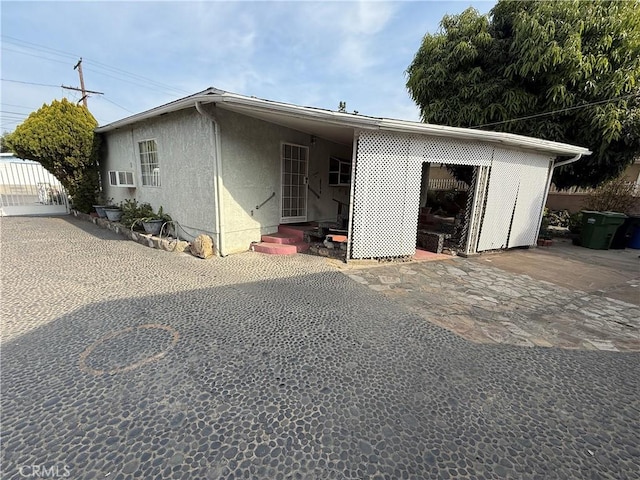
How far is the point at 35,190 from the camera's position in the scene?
38.8 ft

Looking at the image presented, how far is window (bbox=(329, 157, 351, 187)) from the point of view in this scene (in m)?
9.04

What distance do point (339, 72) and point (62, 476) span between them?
11.8 metres

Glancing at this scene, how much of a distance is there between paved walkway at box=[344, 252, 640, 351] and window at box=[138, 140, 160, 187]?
628cm

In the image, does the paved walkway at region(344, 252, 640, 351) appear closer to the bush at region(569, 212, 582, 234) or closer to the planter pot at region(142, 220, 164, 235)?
the planter pot at region(142, 220, 164, 235)

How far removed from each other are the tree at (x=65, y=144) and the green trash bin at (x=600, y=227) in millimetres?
17546

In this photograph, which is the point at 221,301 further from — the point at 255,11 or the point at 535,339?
the point at 255,11

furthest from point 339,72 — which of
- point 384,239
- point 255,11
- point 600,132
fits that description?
point 600,132

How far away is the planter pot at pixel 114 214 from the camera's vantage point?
29.7 feet

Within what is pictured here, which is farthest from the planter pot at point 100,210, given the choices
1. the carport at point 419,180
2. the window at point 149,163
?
the carport at point 419,180

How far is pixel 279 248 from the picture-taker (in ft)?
21.3

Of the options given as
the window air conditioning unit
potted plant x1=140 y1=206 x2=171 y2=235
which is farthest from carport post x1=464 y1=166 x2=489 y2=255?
the window air conditioning unit

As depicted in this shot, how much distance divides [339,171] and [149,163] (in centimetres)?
589

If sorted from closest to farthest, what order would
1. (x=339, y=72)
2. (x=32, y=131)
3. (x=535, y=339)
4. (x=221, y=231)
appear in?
(x=535, y=339), (x=221, y=231), (x=32, y=131), (x=339, y=72)

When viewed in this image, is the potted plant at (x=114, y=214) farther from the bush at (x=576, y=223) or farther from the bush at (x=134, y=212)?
the bush at (x=576, y=223)
